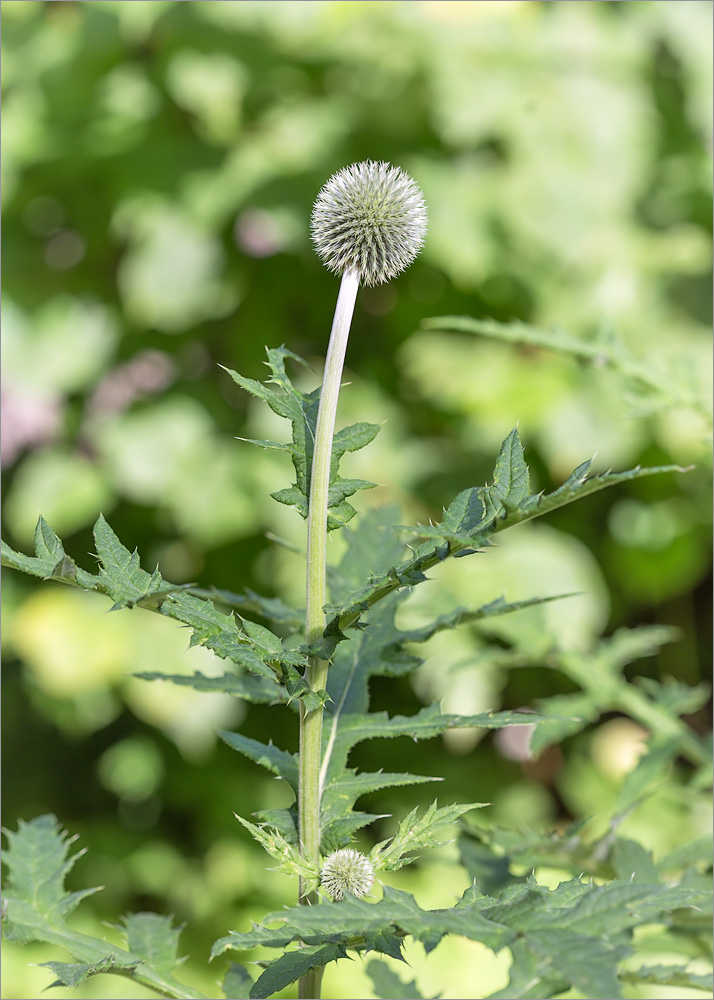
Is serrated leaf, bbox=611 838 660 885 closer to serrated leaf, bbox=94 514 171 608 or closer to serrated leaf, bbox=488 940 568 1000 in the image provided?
serrated leaf, bbox=488 940 568 1000

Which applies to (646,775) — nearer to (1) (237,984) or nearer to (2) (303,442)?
(1) (237,984)

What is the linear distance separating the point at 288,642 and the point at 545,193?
167cm

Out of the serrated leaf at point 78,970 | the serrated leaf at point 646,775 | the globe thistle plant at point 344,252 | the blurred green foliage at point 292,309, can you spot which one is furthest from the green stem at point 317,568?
the blurred green foliage at point 292,309

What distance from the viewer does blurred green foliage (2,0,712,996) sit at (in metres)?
1.97

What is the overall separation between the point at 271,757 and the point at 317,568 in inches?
7.3

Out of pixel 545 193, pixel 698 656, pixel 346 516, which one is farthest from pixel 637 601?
pixel 346 516

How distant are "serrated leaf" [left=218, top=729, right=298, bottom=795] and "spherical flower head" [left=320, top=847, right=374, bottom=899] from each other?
0.09 metres

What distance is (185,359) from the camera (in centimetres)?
220

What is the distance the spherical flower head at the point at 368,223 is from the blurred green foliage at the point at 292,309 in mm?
1463

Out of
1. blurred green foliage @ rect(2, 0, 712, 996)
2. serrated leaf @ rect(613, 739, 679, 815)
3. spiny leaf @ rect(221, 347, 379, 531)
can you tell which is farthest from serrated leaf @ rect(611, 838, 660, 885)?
blurred green foliage @ rect(2, 0, 712, 996)

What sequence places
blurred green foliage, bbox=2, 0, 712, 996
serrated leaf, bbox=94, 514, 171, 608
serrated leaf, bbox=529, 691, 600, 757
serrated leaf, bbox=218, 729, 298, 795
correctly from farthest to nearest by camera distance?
blurred green foliage, bbox=2, 0, 712, 996 → serrated leaf, bbox=529, 691, 600, 757 → serrated leaf, bbox=218, 729, 298, 795 → serrated leaf, bbox=94, 514, 171, 608

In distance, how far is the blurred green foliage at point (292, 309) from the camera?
197 cm

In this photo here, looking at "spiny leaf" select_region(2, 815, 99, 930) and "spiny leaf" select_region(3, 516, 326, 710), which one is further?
"spiny leaf" select_region(2, 815, 99, 930)

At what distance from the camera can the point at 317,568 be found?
45 cm
